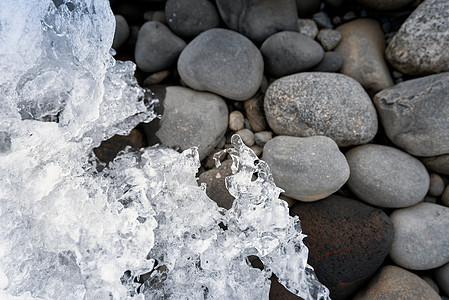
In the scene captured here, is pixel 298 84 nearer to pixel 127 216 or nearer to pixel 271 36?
pixel 271 36

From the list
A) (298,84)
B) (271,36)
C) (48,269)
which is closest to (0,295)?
(48,269)

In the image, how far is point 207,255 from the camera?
1.84 metres

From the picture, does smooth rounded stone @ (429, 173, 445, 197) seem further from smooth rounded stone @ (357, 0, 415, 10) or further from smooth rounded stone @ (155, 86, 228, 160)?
smooth rounded stone @ (155, 86, 228, 160)

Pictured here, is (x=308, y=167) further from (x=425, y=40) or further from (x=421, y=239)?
(x=425, y=40)

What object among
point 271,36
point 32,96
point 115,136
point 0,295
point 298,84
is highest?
point 271,36

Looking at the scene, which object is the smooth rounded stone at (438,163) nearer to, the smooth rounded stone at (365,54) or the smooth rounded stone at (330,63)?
the smooth rounded stone at (365,54)

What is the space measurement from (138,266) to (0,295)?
66 cm

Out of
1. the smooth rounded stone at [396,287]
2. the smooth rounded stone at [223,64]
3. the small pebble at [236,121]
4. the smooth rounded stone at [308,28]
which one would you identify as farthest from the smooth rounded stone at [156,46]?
the smooth rounded stone at [396,287]

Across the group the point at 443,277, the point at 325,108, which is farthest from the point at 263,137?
the point at 443,277

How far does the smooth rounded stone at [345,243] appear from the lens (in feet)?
6.09

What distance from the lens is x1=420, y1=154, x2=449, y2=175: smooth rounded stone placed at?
199 centimetres

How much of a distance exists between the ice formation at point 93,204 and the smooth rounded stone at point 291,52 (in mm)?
591

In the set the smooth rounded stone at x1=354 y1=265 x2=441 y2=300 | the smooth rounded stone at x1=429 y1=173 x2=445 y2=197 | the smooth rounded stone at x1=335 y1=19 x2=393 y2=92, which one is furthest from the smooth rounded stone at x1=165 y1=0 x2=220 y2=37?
the smooth rounded stone at x1=354 y1=265 x2=441 y2=300

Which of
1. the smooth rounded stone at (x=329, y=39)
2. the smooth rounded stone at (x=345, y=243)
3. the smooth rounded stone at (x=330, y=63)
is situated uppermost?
the smooth rounded stone at (x=329, y=39)
